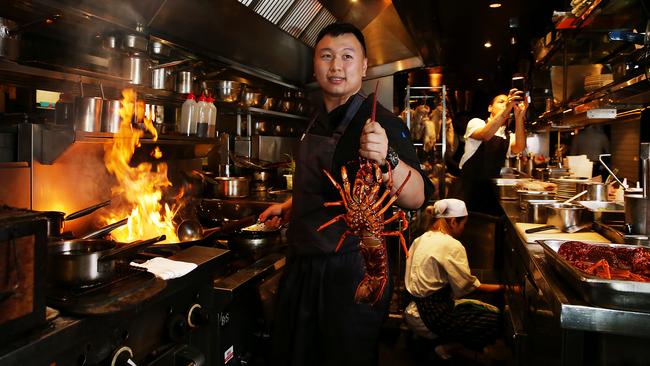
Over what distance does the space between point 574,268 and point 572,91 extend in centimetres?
460

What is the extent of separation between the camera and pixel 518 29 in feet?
27.3

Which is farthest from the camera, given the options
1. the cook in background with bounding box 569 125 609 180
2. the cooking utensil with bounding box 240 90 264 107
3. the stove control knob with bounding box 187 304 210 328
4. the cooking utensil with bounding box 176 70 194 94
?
the cook in background with bounding box 569 125 609 180

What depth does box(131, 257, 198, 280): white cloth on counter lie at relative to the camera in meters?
2.13

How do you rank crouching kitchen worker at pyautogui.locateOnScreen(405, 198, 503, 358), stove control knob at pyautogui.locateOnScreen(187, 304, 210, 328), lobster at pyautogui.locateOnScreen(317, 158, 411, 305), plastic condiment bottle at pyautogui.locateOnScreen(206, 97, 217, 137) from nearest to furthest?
lobster at pyautogui.locateOnScreen(317, 158, 411, 305) < stove control knob at pyautogui.locateOnScreen(187, 304, 210, 328) < crouching kitchen worker at pyautogui.locateOnScreen(405, 198, 503, 358) < plastic condiment bottle at pyautogui.locateOnScreen(206, 97, 217, 137)

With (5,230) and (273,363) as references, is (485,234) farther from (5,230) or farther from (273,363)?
(5,230)

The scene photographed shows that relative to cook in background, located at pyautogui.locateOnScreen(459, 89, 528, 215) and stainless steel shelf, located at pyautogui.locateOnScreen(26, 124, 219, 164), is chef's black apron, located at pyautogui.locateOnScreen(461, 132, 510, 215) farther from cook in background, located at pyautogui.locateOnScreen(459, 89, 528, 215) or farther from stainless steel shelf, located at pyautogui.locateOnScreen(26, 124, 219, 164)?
stainless steel shelf, located at pyautogui.locateOnScreen(26, 124, 219, 164)

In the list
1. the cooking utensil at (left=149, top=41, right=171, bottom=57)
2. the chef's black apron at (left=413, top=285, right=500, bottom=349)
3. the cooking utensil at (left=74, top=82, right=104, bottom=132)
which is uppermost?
the cooking utensil at (left=149, top=41, right=171, bottom=57)

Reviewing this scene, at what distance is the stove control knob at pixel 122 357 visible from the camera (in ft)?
5.85

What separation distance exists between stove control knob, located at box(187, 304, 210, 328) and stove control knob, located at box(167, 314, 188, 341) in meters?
0.06

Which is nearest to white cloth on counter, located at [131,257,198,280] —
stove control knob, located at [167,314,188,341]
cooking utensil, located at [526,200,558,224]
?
stove control knob, located at [167,314,188,341]

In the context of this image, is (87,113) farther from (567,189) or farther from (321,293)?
(567,189)

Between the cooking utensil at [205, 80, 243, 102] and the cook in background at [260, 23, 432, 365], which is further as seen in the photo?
the cooking utensil at [205, 80, 243, 102]

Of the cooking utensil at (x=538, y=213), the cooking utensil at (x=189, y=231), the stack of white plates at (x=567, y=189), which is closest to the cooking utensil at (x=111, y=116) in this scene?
the cooking utensil at (x=189, y=231)

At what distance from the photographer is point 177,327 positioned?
2.16m
